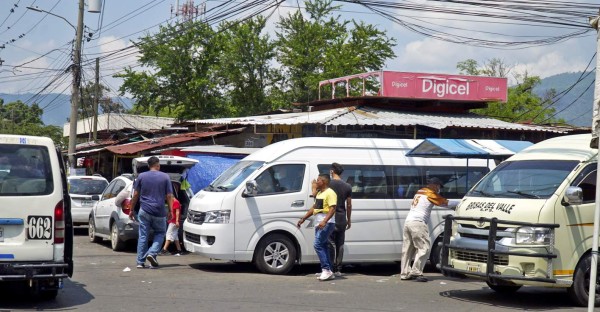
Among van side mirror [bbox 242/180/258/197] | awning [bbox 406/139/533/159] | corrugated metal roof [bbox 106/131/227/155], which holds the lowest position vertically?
van side mirror [bbox 242/180/258/197]

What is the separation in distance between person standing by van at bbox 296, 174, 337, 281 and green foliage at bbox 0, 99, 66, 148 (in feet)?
202

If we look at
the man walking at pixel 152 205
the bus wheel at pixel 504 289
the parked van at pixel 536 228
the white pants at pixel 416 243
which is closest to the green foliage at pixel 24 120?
the man walking at pixel 152 205

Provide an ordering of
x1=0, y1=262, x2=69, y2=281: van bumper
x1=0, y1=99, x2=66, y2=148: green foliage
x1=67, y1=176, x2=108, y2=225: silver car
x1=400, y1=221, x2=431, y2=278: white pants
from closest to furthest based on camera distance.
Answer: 1. x1=0, y1=262, x2=69, y2=281: van bumper
2. x1=400, y1=221, x2=431, y2=278: white pants
3. x1=67, y1=176, x2=108, y2=225: silver car
4. x1=0, y1=99, x2=66, y2=148: green foliage

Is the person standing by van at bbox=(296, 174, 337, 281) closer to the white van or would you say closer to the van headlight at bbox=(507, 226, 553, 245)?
the white van

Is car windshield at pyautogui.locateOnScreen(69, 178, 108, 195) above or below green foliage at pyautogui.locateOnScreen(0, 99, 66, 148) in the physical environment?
below

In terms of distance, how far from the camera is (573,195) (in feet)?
34.4

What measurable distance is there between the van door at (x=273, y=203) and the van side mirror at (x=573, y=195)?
4.66m

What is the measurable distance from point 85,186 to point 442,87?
1175 cm

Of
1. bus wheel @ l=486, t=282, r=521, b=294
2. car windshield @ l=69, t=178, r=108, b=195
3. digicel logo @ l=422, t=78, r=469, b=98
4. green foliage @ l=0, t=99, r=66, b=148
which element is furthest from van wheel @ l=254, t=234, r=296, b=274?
green foliage @ l=0, t=99, r=66, b=148

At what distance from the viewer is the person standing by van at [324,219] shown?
12.8m

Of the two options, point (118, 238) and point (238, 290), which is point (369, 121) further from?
point (238, 290)

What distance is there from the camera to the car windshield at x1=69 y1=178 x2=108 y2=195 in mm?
21172

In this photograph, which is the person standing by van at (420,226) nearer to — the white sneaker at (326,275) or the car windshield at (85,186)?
the white sneaker at (326,275)

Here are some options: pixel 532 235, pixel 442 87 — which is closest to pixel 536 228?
pixel 532 235
